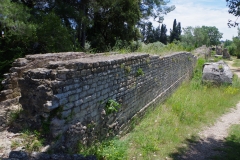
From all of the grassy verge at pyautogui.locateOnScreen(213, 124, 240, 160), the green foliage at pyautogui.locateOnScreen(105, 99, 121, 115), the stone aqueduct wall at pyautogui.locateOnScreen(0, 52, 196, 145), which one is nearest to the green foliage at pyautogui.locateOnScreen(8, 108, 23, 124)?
the stone aqueduct wall at pyautogui.locateOnScreen(0, 52, 196, 145)

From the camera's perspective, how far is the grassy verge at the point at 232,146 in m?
5.24

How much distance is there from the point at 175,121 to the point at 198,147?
1.37 metres

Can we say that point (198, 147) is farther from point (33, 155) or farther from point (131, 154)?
point (33, 155)

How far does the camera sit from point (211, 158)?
5195 mm

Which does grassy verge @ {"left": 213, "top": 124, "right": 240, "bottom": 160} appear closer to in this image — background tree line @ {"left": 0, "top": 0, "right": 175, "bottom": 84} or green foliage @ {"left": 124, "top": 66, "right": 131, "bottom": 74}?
green foliage @ {"left": 124, "top": 66, "right": 131, "bottom": 74}

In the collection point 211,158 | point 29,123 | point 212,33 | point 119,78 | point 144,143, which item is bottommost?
point 211,158

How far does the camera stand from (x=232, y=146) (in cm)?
588

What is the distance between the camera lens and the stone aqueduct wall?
3537mm

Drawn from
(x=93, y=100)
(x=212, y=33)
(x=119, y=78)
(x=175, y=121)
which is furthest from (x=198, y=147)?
(x=212, y=33)

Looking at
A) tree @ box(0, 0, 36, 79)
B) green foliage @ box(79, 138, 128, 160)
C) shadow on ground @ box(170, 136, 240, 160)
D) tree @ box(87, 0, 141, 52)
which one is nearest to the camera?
green foliage @ box(79, 138, 128, 160)

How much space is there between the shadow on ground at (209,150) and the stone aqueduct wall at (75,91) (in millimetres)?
1654

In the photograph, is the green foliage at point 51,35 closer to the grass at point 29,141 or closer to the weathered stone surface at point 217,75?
the grass at point 29,141

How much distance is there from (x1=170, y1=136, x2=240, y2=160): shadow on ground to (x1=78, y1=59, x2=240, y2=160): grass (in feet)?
0.43

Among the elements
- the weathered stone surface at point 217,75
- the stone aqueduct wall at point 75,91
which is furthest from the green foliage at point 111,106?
the weathered stone surface at point 217,75
